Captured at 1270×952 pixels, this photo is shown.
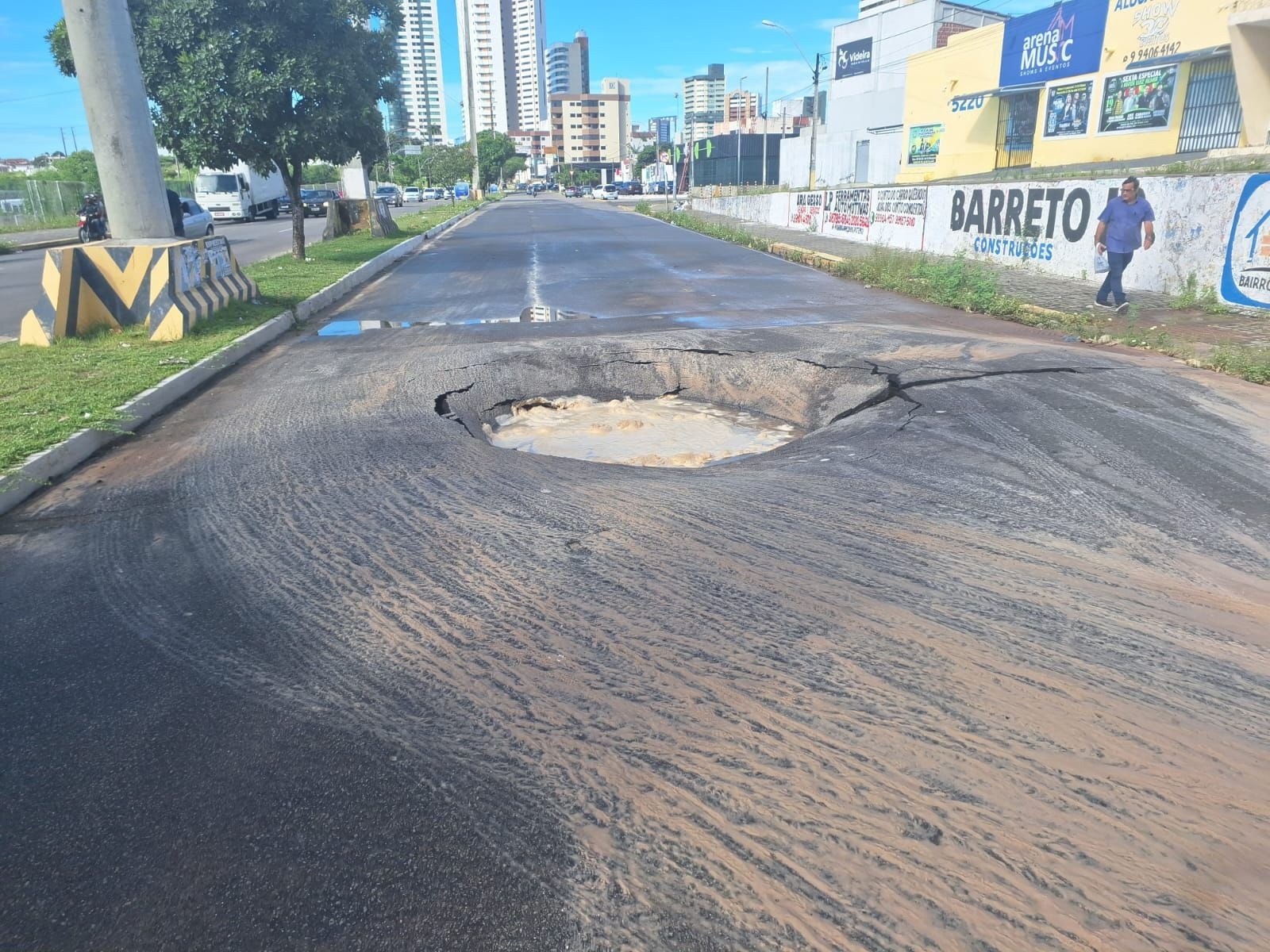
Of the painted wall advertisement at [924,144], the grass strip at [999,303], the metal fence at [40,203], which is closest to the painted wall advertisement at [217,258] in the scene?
the grass strip at [999,303]

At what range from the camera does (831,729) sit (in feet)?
9.21

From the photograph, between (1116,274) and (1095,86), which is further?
(1095,86)

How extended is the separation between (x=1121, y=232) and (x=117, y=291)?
A: 502 inches

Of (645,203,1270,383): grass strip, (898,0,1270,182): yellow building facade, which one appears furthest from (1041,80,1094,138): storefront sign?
(645,203,1270,383): grass strip

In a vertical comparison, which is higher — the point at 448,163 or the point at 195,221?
the point at 448,163

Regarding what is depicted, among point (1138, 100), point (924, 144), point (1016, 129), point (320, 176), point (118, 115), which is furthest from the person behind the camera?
point (320, 176)

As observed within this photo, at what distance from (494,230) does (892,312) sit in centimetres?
2441

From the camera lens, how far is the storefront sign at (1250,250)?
10703mm

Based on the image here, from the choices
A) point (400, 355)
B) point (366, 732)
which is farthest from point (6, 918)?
point (400, 355)

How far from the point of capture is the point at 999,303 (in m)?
11.7

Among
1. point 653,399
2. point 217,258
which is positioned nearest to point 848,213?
point 217,258

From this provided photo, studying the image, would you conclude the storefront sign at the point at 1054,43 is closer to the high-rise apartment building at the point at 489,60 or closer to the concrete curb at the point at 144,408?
the concrete curb at the point at 144,408

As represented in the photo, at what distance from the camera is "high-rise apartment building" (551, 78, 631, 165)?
577ft

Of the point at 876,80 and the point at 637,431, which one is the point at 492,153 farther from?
the point at 637,431
